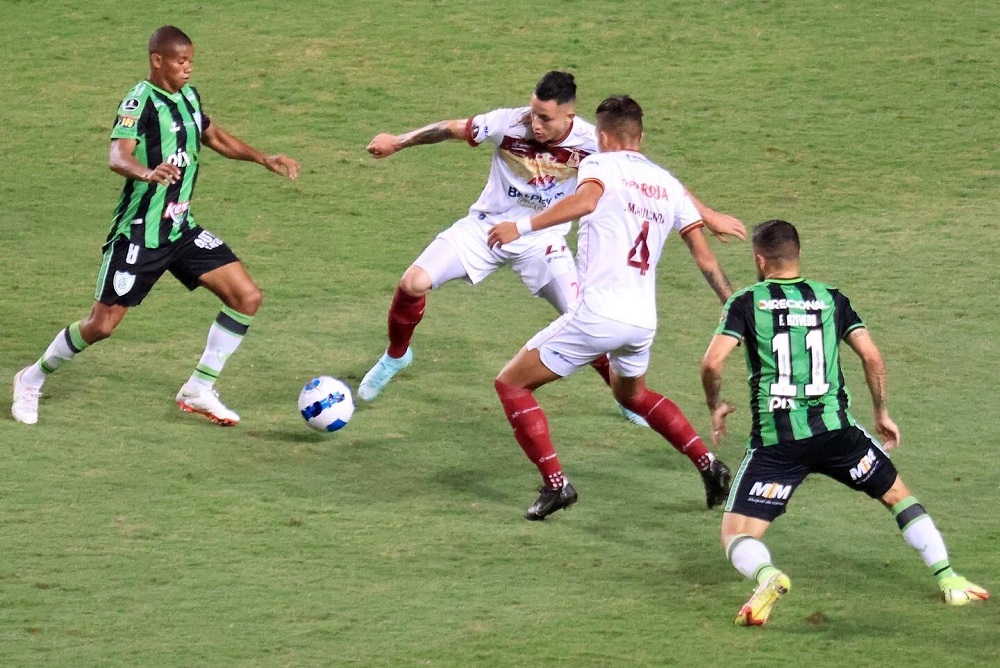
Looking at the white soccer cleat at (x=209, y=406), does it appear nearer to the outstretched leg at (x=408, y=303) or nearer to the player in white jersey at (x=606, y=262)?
the outstretched leg at (x=408, y=303)

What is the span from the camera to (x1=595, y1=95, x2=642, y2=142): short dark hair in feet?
22.9

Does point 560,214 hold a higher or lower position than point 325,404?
higher

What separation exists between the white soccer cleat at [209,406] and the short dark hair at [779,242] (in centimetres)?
342

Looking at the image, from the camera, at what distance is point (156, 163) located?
8.09 meters

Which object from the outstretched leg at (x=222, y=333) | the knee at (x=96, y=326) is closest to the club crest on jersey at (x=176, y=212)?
the outstretched leg at (x=222, y=333)

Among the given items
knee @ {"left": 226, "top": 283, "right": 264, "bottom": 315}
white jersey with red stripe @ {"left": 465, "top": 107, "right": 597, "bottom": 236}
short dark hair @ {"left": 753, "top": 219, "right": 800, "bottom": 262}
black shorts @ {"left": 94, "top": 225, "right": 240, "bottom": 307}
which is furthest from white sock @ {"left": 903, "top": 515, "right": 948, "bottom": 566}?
black shorts @ {"left": 94, "top": 225, "right": 240, "bottom": 307}

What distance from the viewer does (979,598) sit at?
605 centimetres

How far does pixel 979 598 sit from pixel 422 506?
2.57 m

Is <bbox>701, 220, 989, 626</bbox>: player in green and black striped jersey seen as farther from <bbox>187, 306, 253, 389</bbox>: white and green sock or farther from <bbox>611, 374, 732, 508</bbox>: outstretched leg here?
<bbox>187, 306, 253, 389</bbox>: white and green sock

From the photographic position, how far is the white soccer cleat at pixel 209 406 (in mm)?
8312

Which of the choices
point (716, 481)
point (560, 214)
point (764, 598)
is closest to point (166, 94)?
point (560, 214)

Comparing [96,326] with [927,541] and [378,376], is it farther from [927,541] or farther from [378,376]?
[927,541]

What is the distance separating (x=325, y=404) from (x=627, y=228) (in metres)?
2.07

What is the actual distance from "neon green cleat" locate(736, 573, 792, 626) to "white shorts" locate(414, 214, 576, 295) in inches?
123
